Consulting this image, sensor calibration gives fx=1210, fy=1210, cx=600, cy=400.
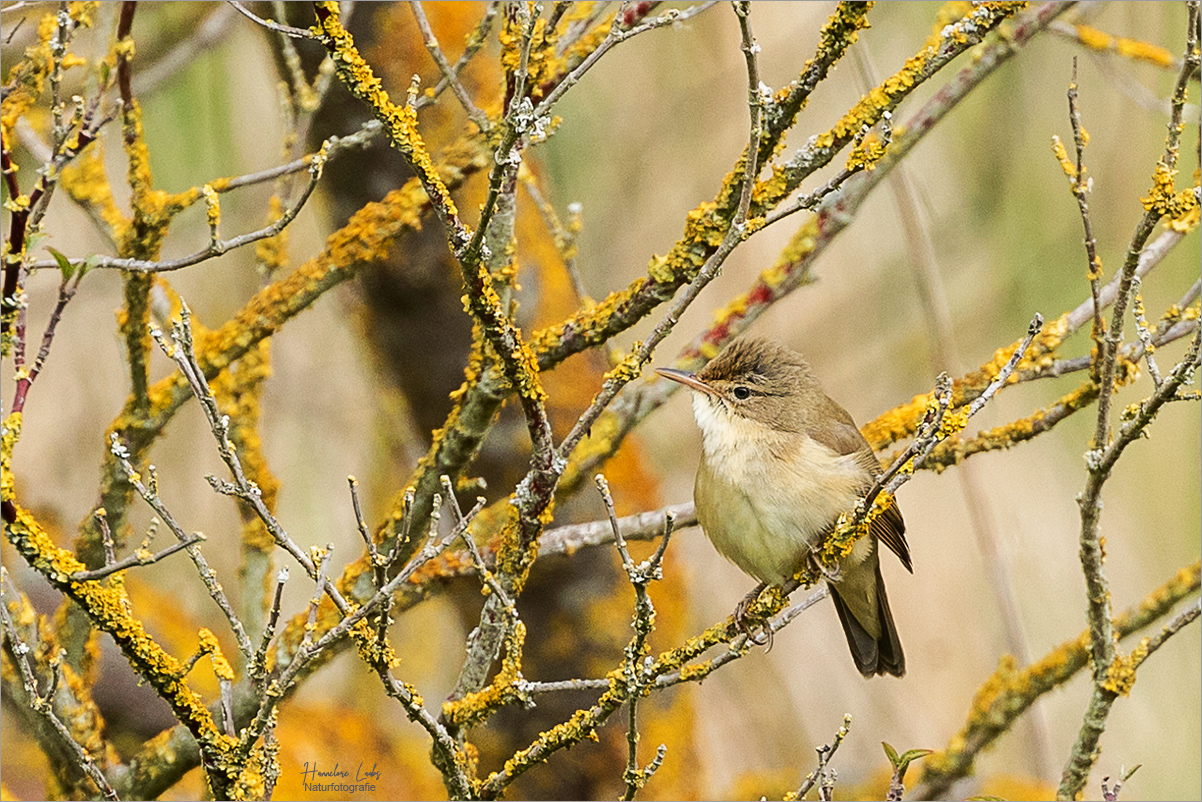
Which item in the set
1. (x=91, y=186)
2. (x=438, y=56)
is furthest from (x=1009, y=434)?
(x=91, y=186)

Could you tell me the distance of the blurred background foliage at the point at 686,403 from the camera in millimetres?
3904

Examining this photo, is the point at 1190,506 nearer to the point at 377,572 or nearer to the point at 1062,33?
the point at 1062,33

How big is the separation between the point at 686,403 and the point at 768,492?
2.64 meters

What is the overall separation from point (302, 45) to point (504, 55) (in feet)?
4.36

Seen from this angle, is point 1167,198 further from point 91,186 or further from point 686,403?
point 686,403

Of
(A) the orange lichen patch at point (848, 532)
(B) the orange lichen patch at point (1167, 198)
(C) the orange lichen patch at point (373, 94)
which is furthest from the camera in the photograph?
(B) the orange lichen patch at point (1167, 198)

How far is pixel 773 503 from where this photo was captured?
2885 mm

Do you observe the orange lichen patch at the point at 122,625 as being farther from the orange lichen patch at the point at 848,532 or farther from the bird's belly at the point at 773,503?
the bird's belly at the point at 773,503

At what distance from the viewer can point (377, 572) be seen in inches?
75.2

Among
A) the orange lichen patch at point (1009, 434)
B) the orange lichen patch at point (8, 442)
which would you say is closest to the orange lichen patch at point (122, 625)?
the orange lichen patch at point (8, 442)

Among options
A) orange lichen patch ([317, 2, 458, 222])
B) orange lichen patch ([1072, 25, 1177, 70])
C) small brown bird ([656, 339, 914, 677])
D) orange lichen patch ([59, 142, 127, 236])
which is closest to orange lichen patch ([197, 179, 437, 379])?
orange lichen patch ([59, 142, 127, 236])

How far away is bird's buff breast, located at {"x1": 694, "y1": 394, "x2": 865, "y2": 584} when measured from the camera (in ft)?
9.37

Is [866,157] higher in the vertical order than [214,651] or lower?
higher

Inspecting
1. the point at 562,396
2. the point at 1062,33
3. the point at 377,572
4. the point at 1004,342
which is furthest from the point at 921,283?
the point at 377,572
